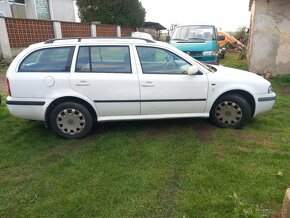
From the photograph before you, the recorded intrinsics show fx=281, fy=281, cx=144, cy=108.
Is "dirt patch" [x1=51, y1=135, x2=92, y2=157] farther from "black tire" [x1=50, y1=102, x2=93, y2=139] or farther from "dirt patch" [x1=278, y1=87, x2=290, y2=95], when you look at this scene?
"dirt patch" [x1=278, y1=87, x2=290, y2=95]

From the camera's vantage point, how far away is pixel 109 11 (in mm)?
21484

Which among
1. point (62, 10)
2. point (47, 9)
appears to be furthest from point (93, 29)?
point (62, 10)

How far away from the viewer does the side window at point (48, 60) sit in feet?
14.8

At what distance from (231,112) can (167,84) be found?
127 centimetres

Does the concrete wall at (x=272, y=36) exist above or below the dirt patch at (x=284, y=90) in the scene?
above

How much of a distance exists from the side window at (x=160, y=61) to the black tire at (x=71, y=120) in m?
1.27

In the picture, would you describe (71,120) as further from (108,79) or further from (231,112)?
(231,112)

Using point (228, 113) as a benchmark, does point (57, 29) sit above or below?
above

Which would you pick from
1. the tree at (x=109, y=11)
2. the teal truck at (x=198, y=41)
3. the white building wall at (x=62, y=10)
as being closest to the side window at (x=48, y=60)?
the teal truck at (x=198, y=41)

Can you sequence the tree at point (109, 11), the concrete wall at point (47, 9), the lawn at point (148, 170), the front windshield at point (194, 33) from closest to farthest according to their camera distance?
the lawn at point (148, 170) < the front windshield at point (194, 33) < the concrete wall at point (47, 9) < the tree at point (109, 11)

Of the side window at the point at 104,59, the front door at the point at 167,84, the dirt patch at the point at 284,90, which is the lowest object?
the dirt patch at the point at 284,90

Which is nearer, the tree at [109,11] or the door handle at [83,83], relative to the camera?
the door handle at [83,83]

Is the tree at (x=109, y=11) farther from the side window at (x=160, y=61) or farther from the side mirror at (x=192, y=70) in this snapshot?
the side mirror at (x=192, y=70)

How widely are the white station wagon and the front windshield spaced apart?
5.39 meters
